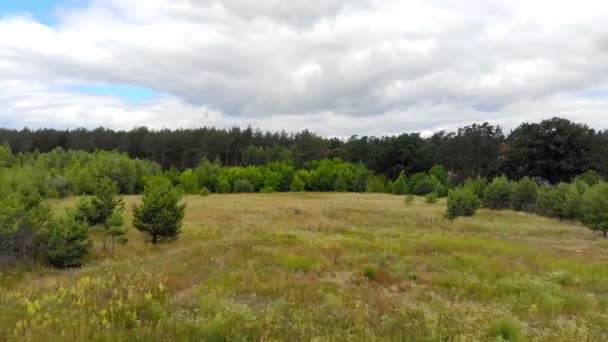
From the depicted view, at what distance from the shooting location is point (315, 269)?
14.1 metres

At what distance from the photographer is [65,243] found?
15445 millimetres

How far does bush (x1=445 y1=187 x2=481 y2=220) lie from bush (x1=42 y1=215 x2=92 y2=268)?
25.2m

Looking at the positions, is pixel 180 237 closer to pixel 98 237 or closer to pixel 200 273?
pixel 98 237

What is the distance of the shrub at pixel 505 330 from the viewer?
7.89 meters

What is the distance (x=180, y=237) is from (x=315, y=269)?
9454mm

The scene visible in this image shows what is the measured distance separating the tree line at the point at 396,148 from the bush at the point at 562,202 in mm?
18357

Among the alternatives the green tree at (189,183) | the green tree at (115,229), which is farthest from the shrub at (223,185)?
the green tree at (115,229)

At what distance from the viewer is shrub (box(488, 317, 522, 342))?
7895mm

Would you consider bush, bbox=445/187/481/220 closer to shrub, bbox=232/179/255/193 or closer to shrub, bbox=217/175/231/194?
shrub, bbox=232/179/255/193

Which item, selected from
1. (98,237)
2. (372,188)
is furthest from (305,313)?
(372,188)

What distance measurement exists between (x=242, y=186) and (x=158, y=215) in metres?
43.7

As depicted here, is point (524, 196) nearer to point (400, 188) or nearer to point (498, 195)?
point (498, 195)

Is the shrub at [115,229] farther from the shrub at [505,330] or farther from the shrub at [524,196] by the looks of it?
the shrub at [524,196]

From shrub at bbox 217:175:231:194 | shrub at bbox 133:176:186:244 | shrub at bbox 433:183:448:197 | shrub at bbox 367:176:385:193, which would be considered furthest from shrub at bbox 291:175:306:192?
shrub at bbox 133:176:186:244
